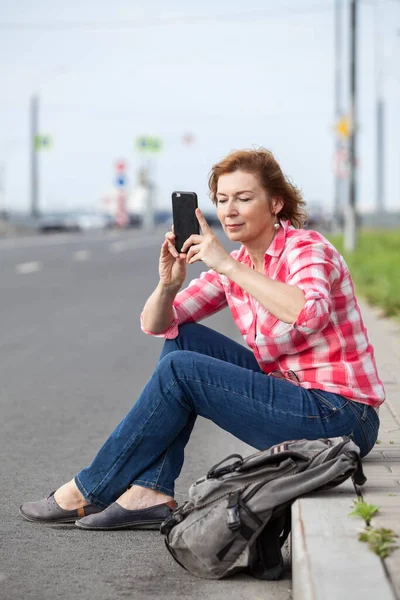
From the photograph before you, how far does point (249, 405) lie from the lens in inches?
→ 182

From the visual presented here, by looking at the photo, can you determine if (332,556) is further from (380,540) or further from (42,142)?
(42,142)

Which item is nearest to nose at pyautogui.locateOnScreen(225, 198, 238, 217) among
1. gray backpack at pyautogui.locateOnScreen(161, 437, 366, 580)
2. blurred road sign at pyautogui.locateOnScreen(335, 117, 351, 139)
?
gray backpack at pyautogui.locateOnScreen(161, 437, 366, 580)

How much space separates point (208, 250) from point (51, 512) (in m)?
1.24

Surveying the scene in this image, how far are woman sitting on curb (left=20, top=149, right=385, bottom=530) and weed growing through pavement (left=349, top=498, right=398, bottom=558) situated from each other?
2.08 feet

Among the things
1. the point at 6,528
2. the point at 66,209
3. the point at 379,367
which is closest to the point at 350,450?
the point at 6,528

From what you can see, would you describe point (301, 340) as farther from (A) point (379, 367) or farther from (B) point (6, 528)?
(A) point (379, 367)

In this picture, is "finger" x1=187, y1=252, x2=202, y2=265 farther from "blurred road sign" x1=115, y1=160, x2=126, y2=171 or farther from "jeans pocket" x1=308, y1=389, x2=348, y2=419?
"blurred road sign" x1=115, y1=160, x2=126, y2=171

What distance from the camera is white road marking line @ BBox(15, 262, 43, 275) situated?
76.4 ft

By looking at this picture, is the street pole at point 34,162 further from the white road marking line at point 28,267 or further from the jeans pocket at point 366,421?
the jeans pocket at point 366,421

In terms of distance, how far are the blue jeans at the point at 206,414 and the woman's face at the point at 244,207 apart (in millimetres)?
504

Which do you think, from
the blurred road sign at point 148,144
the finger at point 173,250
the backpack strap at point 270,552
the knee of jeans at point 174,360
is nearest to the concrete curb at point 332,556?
the backpack strap at point 270,552

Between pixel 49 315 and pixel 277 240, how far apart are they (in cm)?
994

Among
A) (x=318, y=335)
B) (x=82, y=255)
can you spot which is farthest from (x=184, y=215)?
(x=82, y=255)

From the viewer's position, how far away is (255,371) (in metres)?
5.00
